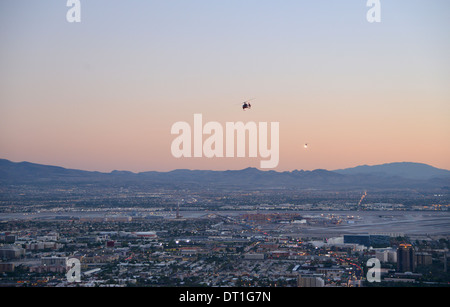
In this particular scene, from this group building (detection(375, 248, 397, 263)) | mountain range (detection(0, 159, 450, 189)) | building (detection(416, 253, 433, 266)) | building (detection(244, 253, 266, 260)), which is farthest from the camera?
mountain range (detection(0, 159, 450, 189))

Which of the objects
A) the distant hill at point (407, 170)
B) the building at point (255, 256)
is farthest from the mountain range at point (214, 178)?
the building at point (255, 256)

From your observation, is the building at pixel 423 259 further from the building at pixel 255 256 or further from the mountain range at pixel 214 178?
the mountain range at pixel 214 178

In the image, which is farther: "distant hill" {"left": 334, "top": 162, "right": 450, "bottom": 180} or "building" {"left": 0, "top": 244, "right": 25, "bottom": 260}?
"distant hill" {"left": 334, "top": 162, "right": 450, "bottom": 180}

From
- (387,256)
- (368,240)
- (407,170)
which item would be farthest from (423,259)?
(407,170)

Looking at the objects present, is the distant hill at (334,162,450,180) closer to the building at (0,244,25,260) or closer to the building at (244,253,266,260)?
the building at (244,253,266,260)

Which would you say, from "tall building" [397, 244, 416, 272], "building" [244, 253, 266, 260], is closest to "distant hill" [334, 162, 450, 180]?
"building" [244, 253, 266, 260]

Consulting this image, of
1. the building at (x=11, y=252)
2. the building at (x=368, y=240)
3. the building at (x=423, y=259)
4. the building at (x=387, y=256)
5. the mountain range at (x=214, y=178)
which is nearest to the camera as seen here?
the building at (x=423, y=259)

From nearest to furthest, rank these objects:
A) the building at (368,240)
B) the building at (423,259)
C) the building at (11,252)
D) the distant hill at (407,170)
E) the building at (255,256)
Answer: the building at (423,259) → the building at (255,256) → the building at (11,252) → the building at (368,240) → the distant hill at (407,170)

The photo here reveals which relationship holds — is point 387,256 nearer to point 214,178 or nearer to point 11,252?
point 11,252
